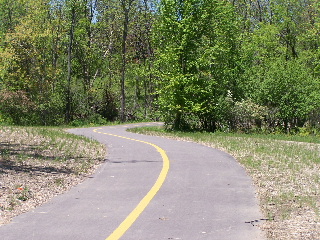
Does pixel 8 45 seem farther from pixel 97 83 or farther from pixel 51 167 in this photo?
pixel 51 167

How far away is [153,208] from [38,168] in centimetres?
507

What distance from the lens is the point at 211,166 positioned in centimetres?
1234

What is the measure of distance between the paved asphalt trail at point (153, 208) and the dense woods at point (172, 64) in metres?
19.7

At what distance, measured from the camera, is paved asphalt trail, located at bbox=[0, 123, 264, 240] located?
5980mm

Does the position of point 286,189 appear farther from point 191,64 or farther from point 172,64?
point 172,64

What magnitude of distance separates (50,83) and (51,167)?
3328cm

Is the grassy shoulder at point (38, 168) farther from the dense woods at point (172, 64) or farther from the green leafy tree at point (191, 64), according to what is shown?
the dense woods at point (172, 64)

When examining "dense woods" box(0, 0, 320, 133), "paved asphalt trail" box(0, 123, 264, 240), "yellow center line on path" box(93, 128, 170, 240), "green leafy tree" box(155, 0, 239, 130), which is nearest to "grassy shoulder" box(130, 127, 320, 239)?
"paved asphalt trail" box(0, 123, 264, 240)

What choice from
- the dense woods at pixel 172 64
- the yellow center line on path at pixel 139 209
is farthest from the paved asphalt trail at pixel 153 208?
the dense woods at pixel 172 64

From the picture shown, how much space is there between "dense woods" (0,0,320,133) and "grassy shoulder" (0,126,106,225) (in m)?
14.2

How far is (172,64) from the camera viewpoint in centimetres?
3156

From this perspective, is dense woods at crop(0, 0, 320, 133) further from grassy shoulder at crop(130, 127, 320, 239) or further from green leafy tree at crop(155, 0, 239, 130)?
grassy shoulder at crop(130, 127, 320, 239)

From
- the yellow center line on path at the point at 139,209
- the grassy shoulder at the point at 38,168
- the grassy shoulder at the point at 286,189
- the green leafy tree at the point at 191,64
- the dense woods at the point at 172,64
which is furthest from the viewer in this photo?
the dense woods at the point at 172,64

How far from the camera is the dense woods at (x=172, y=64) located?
31.3 metres
